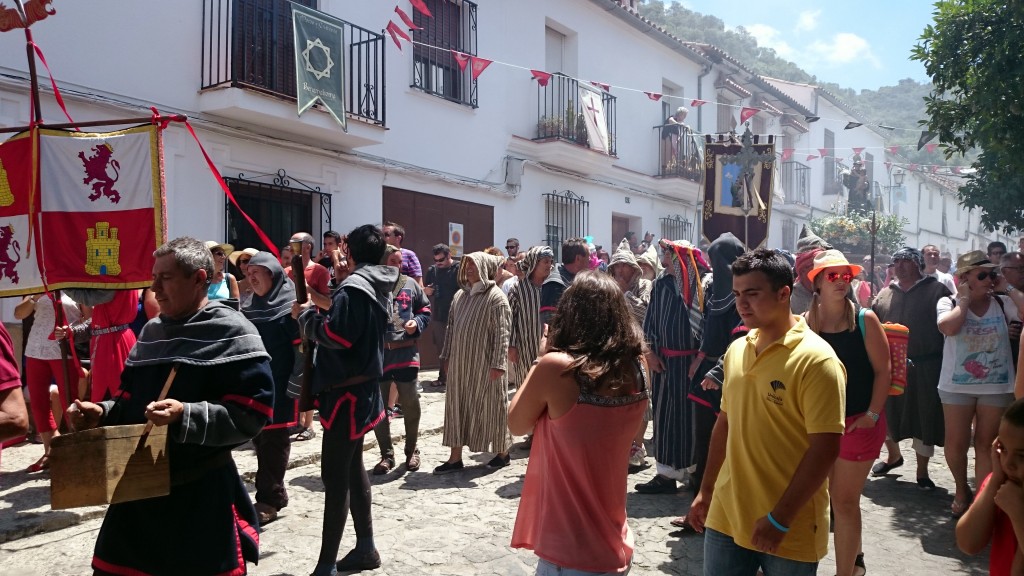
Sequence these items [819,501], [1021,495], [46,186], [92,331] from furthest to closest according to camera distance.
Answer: [92,331] < [46,186] < [819,501] < [1021,495]

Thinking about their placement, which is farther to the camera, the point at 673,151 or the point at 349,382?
the point at 673,151

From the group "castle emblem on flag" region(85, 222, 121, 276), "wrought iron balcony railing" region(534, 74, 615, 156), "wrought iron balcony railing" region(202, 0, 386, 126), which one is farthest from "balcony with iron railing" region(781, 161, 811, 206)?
"castle emblem on flag" region(85, 222, 121, 276)

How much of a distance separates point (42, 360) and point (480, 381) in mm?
3456

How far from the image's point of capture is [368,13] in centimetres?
1077

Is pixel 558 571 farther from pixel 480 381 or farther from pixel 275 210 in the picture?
pixel 275 210

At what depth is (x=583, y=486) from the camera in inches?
103

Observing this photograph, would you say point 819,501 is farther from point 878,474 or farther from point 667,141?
point 667,141

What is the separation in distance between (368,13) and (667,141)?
9.09 m

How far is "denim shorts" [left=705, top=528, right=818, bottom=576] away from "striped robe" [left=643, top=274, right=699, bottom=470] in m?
2.94

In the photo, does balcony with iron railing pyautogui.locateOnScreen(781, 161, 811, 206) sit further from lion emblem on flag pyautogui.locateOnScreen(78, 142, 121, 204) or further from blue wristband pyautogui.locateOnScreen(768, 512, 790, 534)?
blue wristband pyautogui.locateOnScreen(768, 512, 790, 534)

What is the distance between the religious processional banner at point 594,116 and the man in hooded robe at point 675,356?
883 centimetres

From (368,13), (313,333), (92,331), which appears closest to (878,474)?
(313,333)

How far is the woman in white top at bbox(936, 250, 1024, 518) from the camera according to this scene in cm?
528

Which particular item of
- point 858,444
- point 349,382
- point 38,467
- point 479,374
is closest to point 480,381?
point 479,374
